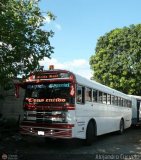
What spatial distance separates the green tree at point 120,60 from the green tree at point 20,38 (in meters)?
24.8

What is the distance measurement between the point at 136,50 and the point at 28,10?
1011 inches

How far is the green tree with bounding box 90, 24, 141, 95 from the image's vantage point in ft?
121

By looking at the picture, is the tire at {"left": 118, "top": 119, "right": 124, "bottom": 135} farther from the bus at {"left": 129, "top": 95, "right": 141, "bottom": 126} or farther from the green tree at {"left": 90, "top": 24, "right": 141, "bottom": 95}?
the green tree at {"left": 90, "top": 24, "right": 141, "bottom": 95}

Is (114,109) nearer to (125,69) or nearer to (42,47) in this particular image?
(42,47)

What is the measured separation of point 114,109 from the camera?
65.8 ft

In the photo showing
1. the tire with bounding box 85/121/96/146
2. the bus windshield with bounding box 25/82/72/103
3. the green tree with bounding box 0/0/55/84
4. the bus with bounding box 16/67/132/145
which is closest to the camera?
the green tree with bounding box 0/0/55/84

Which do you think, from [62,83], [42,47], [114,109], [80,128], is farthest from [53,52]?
[114,109]

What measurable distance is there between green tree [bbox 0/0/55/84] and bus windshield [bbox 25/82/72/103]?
1486 millimetres

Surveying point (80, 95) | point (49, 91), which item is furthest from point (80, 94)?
point (49, 91)

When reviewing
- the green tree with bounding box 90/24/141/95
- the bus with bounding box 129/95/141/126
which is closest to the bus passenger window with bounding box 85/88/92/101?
the bus with bounding box 129/95/141/126

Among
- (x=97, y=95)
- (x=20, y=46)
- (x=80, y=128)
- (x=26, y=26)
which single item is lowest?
(x=80, y=128)

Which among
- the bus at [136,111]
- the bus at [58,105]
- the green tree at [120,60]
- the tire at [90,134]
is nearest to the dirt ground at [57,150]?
the tire at [90,134]

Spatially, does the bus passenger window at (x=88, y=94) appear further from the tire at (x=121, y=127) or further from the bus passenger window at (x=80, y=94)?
the tire at (x=121, y=127)

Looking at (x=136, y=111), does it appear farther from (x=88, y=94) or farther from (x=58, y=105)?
(x=58, y=105)
